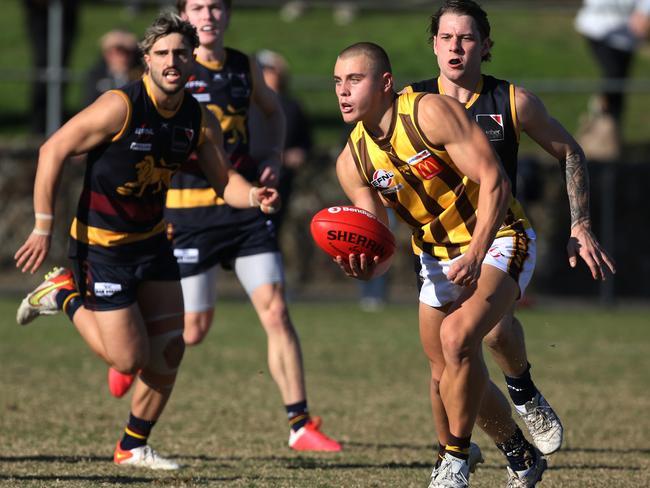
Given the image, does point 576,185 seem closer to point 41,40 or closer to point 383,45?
point 41,40

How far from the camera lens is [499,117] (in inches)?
228

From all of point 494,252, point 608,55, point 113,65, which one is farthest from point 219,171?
point 608,55

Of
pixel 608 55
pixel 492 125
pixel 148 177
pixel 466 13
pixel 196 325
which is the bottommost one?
pixel 196 325

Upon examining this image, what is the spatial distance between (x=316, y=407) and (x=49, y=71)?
7.94 meters

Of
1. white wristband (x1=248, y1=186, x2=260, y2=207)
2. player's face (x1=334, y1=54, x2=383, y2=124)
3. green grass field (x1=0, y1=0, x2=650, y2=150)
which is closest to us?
player's face (x1=334, y1=54, x2=383, y2=124)

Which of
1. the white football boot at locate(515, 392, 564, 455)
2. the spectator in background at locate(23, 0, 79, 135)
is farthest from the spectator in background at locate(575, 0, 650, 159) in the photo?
the white football boot at locate(515, 392, 564, 455)

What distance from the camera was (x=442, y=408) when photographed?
18.9 ft

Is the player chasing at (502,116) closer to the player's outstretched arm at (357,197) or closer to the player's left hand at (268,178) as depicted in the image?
the player's outstretched arm at (357,197)

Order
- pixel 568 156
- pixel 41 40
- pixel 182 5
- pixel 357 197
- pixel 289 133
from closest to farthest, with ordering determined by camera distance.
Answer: pixel 357 197 < pixel 568 156 < pixel 182 5 < pixel 289 133 < pixel 41 40

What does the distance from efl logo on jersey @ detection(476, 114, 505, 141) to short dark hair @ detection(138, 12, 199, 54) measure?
1.45m

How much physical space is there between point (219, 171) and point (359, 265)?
47.7 inches

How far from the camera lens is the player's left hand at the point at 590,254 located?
5.62 m

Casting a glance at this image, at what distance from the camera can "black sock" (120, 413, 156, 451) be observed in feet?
21.0

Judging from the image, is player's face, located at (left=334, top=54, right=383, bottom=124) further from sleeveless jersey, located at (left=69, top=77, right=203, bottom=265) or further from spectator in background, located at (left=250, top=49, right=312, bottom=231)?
spectator in background, located at (left=250, top=49, right=312, bottom=231)
